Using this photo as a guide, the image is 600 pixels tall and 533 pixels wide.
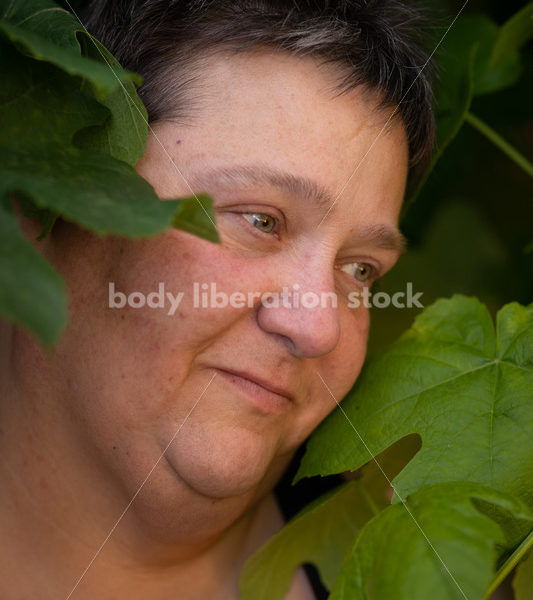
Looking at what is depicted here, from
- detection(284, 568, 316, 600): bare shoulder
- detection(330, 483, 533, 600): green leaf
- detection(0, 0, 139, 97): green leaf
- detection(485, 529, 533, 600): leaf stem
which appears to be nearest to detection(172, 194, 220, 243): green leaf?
detection(0, 0, 139, 97): green leaf

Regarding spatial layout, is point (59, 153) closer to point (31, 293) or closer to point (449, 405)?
point (31, 293)

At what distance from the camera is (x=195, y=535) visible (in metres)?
1.00

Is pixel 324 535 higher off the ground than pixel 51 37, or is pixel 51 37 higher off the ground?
pixel 51 37

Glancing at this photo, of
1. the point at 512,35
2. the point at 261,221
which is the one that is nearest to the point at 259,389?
the point at 261,221

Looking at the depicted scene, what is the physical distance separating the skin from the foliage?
9 centimetres

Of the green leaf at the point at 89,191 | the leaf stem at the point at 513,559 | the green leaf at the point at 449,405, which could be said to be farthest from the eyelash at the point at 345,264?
the leaf stem at the point at 513,559

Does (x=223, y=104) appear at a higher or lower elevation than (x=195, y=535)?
higher

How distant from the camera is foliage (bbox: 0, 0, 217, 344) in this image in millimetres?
512

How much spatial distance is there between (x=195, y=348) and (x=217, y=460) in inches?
5.8

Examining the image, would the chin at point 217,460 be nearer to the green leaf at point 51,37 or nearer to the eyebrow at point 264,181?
the eyebrow at point 264,181

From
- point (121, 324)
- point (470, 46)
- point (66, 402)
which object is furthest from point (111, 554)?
point (470, 46)

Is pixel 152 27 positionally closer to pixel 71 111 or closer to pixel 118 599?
pixel 71 111

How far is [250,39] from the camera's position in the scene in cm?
91

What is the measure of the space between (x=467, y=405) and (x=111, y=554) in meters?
0.56
